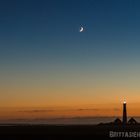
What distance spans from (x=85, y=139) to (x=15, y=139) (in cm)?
1322

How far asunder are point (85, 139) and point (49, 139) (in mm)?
6979

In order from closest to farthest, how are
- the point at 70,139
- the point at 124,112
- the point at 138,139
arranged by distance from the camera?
the point at 138,139 < the point at 70,139 < the point at 124,112

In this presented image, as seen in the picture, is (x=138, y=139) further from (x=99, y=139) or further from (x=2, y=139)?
(x=2, y=139)

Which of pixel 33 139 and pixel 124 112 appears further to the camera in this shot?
pixel 124 112

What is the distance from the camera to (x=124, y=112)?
183m

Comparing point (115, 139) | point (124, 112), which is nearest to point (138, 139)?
point (115, 139)

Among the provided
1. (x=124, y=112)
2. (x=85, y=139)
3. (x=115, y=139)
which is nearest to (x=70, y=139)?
(x=85, y=139)

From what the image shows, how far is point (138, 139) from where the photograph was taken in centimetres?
7388

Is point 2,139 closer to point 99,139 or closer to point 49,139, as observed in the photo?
point 49,139

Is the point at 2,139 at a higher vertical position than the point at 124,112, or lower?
→ lower

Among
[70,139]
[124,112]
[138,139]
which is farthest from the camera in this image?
[124,112]

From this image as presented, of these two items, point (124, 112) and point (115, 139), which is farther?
point (124, 112)

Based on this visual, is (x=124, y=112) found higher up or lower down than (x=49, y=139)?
higher up

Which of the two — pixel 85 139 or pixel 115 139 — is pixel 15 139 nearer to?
pixel 85 139
